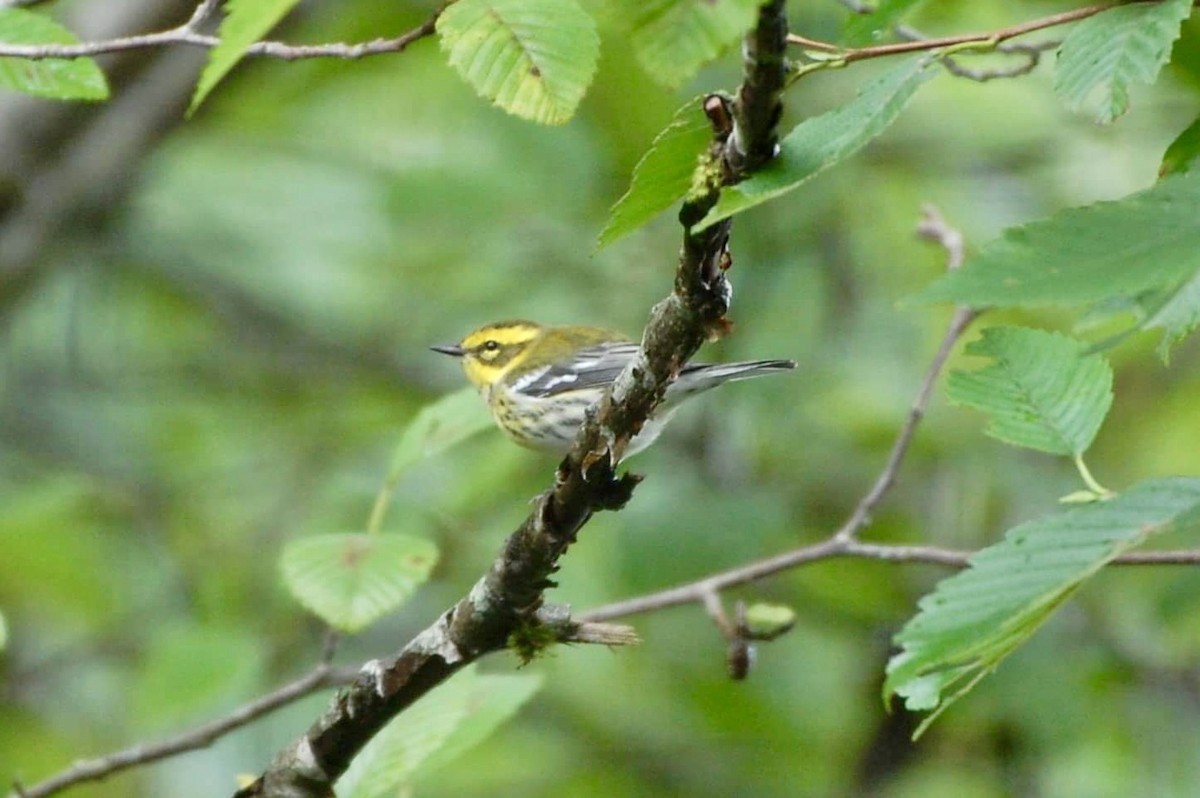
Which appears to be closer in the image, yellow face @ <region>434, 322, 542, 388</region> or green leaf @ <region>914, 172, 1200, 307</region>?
green leaf @ <region>914, 172, 1200, 307</region>

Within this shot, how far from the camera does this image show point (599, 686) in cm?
581

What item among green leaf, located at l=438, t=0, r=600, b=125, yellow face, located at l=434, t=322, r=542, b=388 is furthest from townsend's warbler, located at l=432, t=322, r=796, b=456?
green leaf, located at l=438, t=0, r=600, b=125

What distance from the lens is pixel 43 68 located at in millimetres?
2082

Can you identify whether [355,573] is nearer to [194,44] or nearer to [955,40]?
[194,44]

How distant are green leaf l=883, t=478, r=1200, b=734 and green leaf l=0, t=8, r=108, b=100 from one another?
136 centimetres

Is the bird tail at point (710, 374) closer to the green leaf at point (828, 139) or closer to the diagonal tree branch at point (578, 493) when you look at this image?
the diagonal tree branch at point (578, 493)

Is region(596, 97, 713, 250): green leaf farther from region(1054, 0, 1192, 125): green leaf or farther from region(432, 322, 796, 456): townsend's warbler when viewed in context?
region(432, 322, 796, 456): townsend's warbler

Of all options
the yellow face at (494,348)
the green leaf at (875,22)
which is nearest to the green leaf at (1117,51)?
the green leaf at (875,22)

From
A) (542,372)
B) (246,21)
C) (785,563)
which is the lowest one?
(542,372)

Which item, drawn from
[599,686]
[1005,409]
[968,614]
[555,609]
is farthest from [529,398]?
[968,614]

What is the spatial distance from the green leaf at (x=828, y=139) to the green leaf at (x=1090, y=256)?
18 centimetres

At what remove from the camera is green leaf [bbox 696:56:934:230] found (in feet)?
4.07

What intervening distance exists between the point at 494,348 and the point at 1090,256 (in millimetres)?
3910

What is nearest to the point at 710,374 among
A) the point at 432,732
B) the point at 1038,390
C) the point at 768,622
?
the point at 768,622
